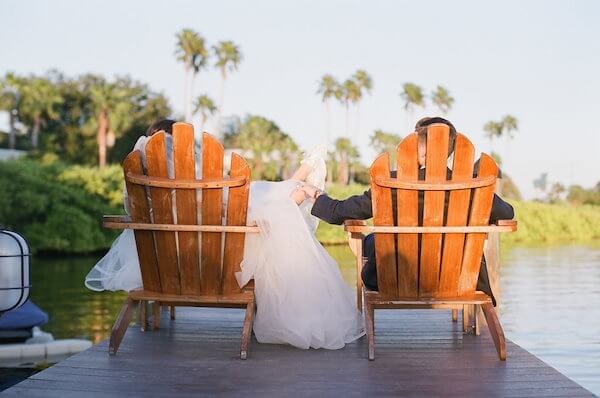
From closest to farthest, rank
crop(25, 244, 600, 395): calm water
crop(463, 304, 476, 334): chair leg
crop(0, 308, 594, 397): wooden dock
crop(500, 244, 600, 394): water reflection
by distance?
1. crop(0, 308, 594, 397): wooden dock
2. crop(463, 304, 476, 334): chair leg
3. crop(500, 244, 600, 394): water reflection
4. crop(25, 244, 600, 395): calm water

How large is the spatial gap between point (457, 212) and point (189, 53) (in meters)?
50.6

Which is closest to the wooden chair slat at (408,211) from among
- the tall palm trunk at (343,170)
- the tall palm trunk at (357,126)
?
the tall palm trunk at (343,170)

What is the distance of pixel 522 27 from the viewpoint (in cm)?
4953

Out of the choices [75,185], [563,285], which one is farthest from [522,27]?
[563,285]

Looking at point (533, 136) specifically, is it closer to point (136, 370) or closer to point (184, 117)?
point (184, 117)

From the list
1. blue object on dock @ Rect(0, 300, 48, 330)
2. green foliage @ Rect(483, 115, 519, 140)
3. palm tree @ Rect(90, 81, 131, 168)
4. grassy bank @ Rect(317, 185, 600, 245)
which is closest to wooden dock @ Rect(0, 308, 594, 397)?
blue object on dock @ Rect(0, 300, 48, 330)

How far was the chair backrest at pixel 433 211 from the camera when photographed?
4.01 metres

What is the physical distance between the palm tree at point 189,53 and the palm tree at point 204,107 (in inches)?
55.5

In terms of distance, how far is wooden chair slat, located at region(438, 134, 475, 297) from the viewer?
4.01m

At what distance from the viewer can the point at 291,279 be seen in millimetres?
4688

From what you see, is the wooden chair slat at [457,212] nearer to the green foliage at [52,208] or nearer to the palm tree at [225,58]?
the green foliage at [52,208]

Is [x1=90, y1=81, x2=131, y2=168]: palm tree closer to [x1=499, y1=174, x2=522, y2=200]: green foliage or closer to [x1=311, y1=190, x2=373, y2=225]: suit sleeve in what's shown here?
[x1=499, y1=174, x2=522, y2=200]: green foliage

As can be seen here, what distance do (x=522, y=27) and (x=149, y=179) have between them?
48277 mm

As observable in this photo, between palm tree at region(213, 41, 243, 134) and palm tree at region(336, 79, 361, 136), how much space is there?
42.2 ft
